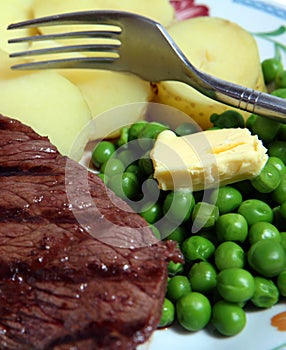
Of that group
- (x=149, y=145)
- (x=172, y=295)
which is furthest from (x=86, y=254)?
(x=149, y=145)

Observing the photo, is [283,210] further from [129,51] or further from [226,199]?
[129,51]

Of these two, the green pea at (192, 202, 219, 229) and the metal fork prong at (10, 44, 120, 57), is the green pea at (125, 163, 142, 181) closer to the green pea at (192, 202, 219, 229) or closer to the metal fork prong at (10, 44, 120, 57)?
the green pea at (192, 202, 219, 229)

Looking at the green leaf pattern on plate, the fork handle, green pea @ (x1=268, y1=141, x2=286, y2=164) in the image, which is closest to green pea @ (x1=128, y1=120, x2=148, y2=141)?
the fork handle

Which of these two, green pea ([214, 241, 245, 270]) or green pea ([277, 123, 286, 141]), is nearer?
green pea ([214, 241, 245, 270])

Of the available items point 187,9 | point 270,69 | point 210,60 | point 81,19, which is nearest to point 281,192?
point 210,60

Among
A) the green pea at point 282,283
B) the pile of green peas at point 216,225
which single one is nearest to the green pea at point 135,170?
the pile of green peas at point 216,225

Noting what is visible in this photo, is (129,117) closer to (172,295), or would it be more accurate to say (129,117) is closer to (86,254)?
(172,295)

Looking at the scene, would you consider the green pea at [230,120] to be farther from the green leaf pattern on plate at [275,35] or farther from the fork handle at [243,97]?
the green leaf pattern on plate at [275,35]
